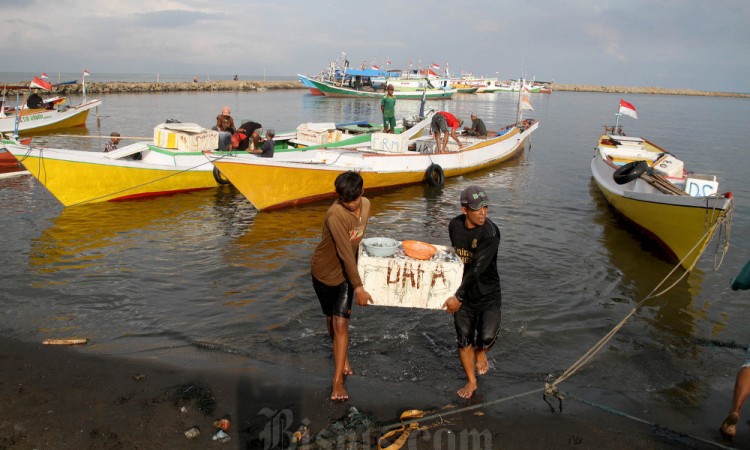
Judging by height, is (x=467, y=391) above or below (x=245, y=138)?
below

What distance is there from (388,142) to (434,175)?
186 cm

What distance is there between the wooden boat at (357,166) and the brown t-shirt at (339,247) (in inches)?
297

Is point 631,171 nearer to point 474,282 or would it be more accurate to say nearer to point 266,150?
point 474,282

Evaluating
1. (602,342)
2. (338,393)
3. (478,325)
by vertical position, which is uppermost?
(478,325)

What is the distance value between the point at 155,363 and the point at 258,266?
3.66 meters

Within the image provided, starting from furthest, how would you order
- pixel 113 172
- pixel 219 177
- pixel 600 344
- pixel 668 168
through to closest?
pixel 219 177, pixel 668 168, pixel 113 172, pixel 600 344

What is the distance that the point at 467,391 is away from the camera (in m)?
4.87

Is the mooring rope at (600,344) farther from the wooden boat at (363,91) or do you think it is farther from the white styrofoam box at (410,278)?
the wooden boat at (363,91)

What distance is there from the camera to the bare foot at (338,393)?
4.63m

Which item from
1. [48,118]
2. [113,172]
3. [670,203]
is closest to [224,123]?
[113,172]

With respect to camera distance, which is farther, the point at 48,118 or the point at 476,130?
the point at 48,118

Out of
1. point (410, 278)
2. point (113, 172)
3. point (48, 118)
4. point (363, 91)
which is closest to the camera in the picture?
point (410, 278)
